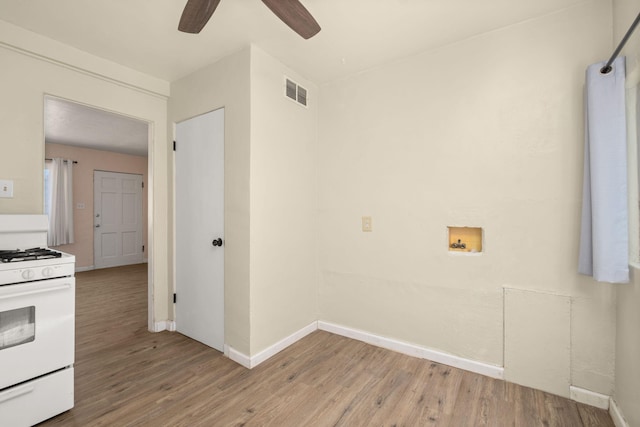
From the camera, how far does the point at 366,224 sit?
287 cm

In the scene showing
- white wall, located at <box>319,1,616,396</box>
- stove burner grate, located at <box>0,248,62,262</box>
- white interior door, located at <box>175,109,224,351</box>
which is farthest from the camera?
white interior door, located at <box>175,109,224,351</box>

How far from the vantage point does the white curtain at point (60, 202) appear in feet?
18.8

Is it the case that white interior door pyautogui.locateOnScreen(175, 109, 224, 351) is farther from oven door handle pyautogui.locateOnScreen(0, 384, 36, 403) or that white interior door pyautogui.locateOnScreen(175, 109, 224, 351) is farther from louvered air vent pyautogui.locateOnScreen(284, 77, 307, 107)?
oven door handle pyautogui.locateOnScreen(0, 384, 36, 403)

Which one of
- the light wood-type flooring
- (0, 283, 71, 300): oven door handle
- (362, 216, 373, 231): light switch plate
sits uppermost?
(362, 216, 373, 231): light switch plate

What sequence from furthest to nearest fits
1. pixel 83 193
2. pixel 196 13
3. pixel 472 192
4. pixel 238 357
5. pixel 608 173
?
pixel 83 193 → pixel 238 357 → pixel 472 192 → pixel 608 173 → pixel 196 13

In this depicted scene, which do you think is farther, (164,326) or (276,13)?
(164,326)

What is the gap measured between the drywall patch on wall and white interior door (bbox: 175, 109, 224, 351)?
2.39 meters

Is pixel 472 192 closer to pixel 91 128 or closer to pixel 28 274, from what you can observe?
pixel 28 274

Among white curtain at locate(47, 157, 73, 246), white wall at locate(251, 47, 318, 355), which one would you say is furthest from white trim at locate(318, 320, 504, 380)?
white curtain at locate(47, 157, 73, 246)

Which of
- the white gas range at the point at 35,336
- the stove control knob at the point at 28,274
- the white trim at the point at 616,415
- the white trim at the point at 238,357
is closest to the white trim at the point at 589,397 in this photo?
the white trim at the point at 616,415

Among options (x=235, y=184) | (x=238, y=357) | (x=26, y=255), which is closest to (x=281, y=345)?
(x=238, y=357)

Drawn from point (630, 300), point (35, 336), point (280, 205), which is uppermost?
point (280, 205)

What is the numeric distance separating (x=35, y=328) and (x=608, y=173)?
3.51 metres

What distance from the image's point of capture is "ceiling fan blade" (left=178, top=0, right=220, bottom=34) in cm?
151
